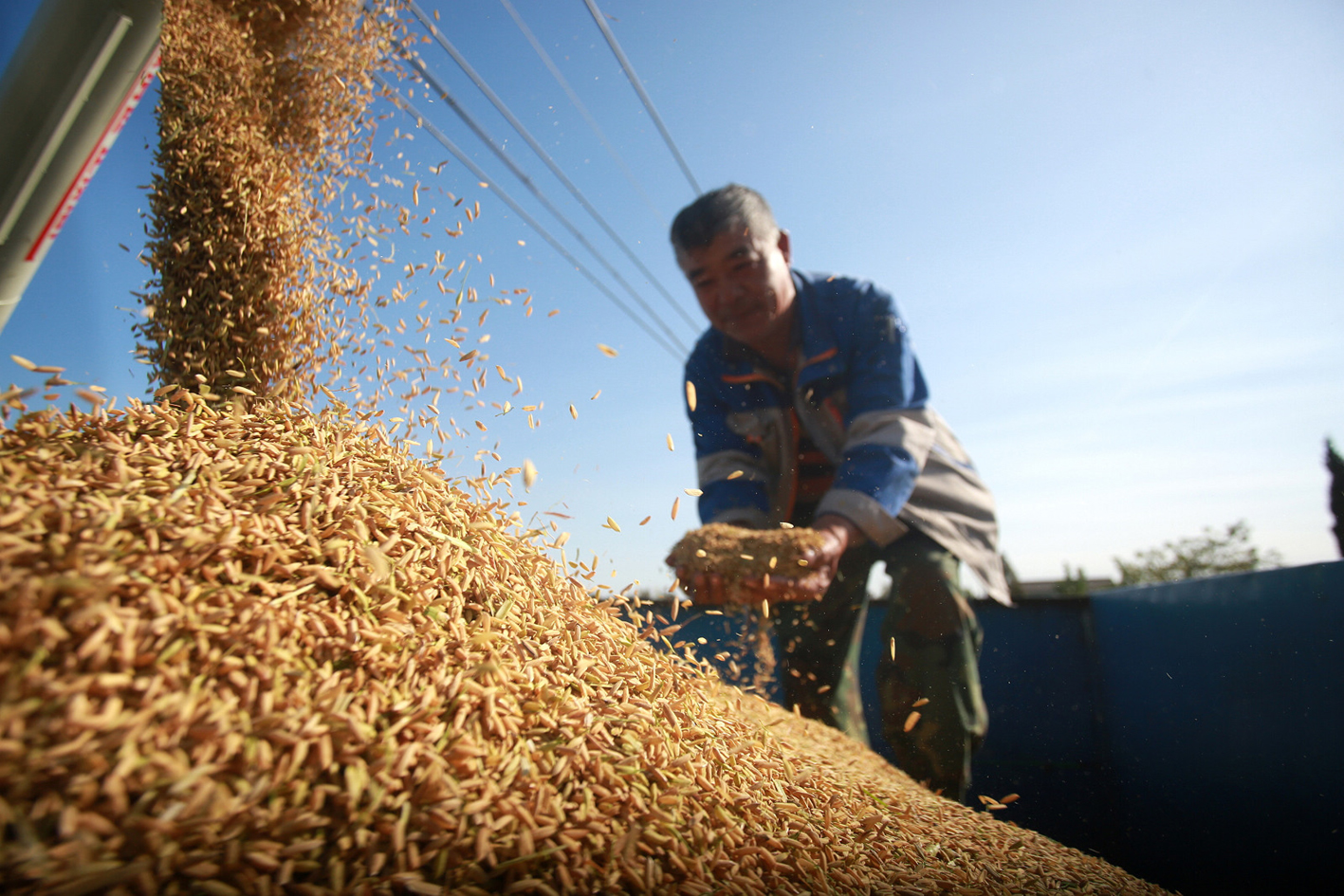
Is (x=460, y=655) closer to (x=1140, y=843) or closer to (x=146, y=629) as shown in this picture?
(x=146, y=629)

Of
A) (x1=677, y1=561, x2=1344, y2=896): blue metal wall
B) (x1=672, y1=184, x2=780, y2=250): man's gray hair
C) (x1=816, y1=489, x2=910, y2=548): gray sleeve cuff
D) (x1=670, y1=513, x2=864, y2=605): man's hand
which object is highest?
(x1=672, y1=184, x2=780, y2=250): man's gray hair

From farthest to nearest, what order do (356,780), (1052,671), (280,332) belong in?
1. (1052,671)
2. (280,332)
3. (356,780)

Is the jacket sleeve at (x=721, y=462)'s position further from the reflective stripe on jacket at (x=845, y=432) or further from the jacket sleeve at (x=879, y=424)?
the jacket sleeve at (x=879, y=424)

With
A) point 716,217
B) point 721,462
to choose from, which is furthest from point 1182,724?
point 716,217

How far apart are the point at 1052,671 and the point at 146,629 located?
150 inches

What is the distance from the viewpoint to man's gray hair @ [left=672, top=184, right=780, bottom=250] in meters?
2.53

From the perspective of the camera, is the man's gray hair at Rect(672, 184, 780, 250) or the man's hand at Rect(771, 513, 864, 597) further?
the man's gray hair at Rect(672, 184, 780, 250)

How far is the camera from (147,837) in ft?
2.03

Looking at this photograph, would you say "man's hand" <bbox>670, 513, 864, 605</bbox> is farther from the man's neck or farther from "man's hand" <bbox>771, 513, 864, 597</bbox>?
the man's neck

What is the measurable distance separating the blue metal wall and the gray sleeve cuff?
0.80 meters

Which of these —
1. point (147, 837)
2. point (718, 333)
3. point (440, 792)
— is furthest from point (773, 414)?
point (147, 837)

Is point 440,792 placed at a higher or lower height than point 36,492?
lower

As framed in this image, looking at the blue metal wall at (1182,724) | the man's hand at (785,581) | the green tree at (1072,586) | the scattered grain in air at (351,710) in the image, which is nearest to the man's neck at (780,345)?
the man's hand at (785,581)

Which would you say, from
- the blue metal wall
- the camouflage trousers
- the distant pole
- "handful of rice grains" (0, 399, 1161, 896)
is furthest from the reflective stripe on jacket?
the distant pole
